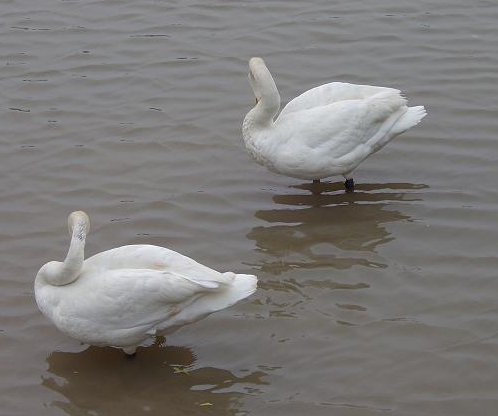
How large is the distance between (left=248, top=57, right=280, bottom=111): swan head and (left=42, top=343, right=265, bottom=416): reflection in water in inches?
93.1

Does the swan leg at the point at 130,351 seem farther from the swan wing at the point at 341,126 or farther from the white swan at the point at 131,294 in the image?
the swan wing at the point at 341,126

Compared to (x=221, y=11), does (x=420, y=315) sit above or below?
below

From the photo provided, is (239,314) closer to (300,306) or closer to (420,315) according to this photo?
(300,306)

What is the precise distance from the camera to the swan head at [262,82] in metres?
8.05

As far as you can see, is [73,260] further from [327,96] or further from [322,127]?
[327,96]

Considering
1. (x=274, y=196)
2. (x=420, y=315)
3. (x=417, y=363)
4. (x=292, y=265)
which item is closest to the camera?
(x=417, y=363)

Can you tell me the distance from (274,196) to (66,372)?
8.21 ft

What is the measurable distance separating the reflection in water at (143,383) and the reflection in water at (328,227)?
120cm

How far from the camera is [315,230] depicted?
776 cm

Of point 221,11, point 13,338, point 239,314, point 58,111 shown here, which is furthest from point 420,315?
point 221,11

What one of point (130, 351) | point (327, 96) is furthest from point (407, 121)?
point (130, 351)

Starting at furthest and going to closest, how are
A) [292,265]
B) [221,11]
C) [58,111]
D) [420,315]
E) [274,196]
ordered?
[221,11] < [58,111] < [274,196] < [292,265] < [420,315]

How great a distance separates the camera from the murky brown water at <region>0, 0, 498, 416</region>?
614 cm

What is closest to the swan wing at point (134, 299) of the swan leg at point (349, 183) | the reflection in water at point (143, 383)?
the reflection in water at point (143, 383)
